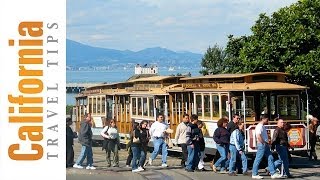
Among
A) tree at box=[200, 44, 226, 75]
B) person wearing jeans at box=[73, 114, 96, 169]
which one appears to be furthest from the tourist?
tree at box=[200, 44, 226, 75]

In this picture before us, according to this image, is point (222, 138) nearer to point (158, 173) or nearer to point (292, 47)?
point (158, 173)

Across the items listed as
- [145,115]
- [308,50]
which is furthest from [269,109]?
[308,50]

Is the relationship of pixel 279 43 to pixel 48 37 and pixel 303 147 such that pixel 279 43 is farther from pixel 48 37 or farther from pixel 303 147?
pixel 48 37

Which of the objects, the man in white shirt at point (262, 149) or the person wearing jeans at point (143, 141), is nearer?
the man in white shirt at point (262, 149)

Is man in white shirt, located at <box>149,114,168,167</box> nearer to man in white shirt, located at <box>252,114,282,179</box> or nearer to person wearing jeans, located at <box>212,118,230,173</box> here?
person wearing jeans, located at <box>212,118,230,173</box>

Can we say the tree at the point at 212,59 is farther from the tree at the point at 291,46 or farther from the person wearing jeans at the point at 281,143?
the person wearing jeans at the point at 281,143

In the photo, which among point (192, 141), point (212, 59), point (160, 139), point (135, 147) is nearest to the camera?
point (192, 141)

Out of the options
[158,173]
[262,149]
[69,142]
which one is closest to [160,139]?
[158,173]

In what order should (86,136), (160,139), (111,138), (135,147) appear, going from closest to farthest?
(86,136) → (135,147) → (111,138) → (160,139)

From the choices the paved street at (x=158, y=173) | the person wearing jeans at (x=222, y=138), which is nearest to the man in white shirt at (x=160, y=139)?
the paved street at (x=158, y=173)

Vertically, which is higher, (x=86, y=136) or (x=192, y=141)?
(x=86, y=136)

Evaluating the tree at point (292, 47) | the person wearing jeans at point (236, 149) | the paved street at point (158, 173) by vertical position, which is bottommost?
the paved street at point (158, 173)

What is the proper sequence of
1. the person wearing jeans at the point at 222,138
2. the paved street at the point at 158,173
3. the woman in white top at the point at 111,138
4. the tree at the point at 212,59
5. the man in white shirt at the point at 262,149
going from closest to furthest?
the man in white shirt at the point at 262,149, the paved street at the point at 158,173, the person wearing jeans at the point at 222,138, the woman in white top at the point at 111,138, the tree at the point at 212,59

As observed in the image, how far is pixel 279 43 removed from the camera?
31.4 meters
